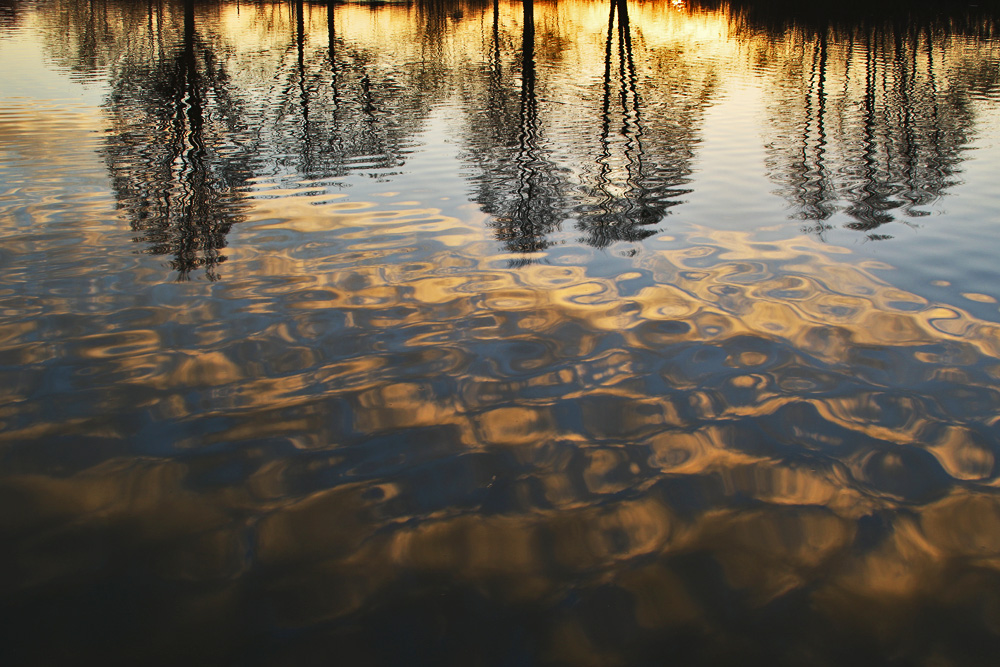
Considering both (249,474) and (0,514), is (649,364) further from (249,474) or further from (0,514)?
(0,514)

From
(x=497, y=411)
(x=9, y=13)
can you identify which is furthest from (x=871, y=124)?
(x=9, y=13)

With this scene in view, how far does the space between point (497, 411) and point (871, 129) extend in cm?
1576

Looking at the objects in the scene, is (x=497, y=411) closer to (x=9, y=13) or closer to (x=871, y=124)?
(x=871, y=124)

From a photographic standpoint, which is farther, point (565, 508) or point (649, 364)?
point (649, 364)

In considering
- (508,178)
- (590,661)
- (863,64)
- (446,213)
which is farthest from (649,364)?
(863,64)

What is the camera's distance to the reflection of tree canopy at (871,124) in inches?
409

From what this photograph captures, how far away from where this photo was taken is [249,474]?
3893mm

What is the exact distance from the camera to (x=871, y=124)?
17.3 metres

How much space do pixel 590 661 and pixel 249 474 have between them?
210 centimetres

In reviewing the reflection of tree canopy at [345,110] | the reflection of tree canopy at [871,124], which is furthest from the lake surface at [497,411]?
the reflection of tree canopy at [345,110]

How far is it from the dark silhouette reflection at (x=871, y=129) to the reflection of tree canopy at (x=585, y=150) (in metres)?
2.00

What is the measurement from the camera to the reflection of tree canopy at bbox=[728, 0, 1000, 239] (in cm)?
1039

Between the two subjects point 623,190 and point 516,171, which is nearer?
point 623,190

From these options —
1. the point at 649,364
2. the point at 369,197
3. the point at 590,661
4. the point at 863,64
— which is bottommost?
the point at 590,661
